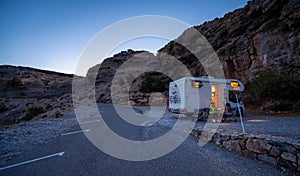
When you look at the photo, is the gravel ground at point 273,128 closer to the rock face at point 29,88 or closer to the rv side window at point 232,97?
the rv side window at point 232,97

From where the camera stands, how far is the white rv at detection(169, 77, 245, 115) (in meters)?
9.07

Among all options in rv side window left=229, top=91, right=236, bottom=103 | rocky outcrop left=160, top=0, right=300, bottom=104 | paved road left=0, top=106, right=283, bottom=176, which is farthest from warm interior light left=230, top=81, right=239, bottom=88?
paved road left=0, top=106, right=283, bottom=176

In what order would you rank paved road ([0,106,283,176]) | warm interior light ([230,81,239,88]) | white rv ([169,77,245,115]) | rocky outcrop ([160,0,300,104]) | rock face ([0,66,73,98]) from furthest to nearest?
rock face ([0,66,73,98]), rocky outcrop ([160,0,300,104]), warm interior light ([230,81,239,88]), white rv ([169,77,245,115]), paved road ([0,106,283,176])

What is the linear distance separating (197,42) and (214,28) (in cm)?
374

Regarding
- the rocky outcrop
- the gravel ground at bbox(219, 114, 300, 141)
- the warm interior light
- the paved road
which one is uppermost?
the rocky outcrop

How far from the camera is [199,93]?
936 cm

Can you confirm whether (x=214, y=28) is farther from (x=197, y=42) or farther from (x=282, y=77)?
(x=282, y=77)

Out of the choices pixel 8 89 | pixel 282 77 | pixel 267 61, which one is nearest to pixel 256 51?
pixel 267 61

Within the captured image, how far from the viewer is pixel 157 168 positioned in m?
3.00

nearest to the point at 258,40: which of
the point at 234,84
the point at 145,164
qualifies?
the point at 234,84

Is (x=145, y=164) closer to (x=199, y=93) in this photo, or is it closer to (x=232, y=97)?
(x=199, y=93)

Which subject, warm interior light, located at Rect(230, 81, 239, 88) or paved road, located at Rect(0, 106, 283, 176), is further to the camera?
warm interior light, located at Rect(230, 81, 239, 88)

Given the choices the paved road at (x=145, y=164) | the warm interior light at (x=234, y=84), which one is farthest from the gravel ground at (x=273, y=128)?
the warm interior light at (x=234, y=84)

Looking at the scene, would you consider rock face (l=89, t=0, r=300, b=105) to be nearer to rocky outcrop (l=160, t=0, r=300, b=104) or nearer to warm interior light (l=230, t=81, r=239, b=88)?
rocky outcrop (l=160, t=0, r=300, b=104)
